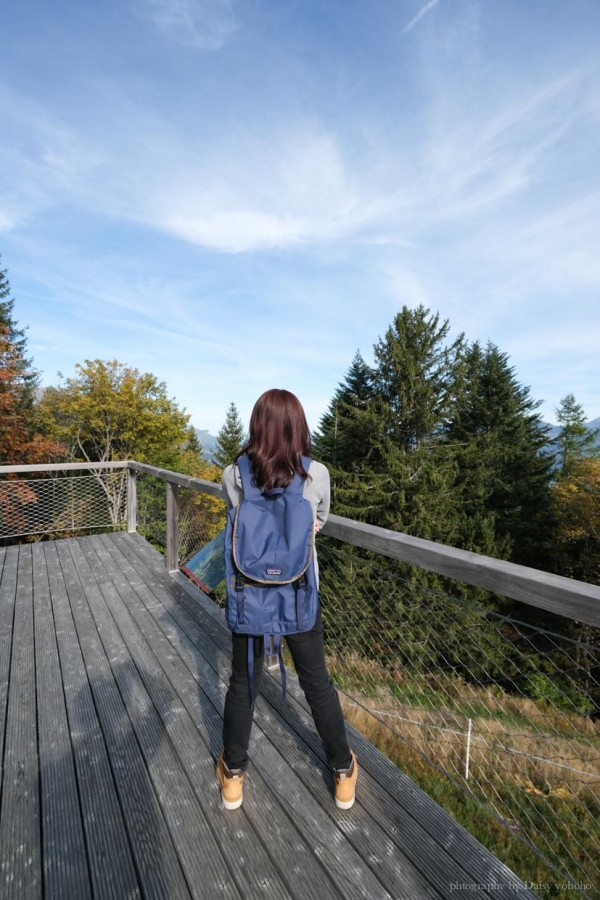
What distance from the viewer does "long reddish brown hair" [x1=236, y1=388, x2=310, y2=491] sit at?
1.28m

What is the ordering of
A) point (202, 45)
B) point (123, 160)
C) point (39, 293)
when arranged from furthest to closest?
1. point (39, 293)
2. point (123, 160)
3. point (202, 45)

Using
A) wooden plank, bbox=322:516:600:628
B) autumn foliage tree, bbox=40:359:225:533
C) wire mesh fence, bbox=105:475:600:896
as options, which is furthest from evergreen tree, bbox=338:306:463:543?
wooden plank, bbox=322:516:600:628

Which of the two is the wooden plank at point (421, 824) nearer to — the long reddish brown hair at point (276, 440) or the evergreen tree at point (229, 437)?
the long reddish brown hair at point (276, 440)

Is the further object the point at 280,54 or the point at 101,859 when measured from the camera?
the point at 280,54

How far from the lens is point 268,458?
1.29 meters

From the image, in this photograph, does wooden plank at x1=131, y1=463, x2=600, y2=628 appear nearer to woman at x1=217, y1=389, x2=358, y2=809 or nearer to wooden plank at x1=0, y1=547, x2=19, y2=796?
woman at x1=217, y1=389, x2=358, y2=809

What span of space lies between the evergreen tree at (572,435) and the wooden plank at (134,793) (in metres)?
25.1

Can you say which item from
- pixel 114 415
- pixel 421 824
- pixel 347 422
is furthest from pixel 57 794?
pixel 347 422

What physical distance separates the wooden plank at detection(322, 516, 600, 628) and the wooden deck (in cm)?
84

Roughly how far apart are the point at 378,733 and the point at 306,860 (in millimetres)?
2895

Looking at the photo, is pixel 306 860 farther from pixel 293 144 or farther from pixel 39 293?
pixel 39 293

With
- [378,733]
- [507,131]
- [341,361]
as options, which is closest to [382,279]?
[341,361]

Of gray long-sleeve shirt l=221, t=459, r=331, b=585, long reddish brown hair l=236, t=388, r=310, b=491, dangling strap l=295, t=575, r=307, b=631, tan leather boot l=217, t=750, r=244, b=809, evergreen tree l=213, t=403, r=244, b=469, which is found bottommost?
tan leather boot l=217, t=750, r=244, b=809

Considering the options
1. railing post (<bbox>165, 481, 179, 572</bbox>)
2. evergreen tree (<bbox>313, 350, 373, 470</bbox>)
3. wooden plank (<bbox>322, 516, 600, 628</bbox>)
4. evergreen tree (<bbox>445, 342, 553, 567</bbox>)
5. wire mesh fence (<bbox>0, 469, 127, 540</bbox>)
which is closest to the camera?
wooden plank (<bbox>322, 516, 600, 628</bbox>)
